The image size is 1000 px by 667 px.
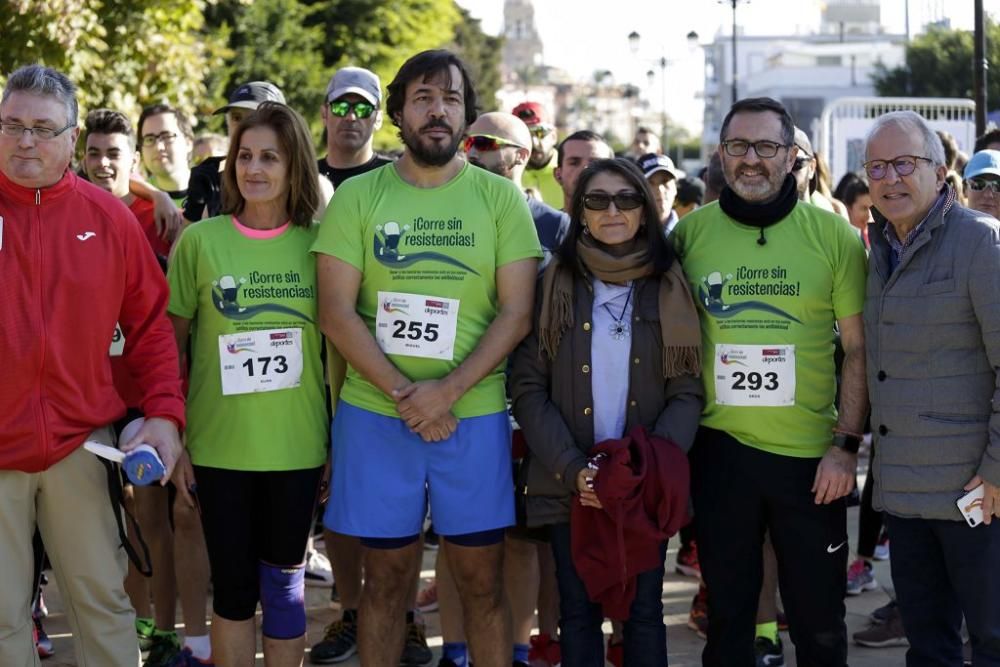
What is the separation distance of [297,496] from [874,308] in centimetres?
206

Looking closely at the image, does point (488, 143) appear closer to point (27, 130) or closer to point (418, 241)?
point (418, 241)

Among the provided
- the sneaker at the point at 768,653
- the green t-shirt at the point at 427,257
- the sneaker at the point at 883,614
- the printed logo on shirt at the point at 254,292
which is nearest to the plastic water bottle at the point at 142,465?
the printed logo on shirt at the point at 254,292

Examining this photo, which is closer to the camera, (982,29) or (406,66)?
(406,66)

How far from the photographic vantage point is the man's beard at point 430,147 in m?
4.24

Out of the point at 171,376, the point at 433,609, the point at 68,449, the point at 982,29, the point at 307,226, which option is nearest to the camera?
the point at 68,449

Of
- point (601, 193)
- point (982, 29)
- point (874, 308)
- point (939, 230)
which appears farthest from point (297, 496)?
point (982, 29)

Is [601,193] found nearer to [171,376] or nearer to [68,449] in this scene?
[171,376]

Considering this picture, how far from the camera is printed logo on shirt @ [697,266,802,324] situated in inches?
164

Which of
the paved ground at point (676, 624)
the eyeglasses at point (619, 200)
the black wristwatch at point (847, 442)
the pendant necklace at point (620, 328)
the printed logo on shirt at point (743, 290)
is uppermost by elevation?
the eyeglasses at point (619, 200)

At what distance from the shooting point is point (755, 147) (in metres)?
4.20

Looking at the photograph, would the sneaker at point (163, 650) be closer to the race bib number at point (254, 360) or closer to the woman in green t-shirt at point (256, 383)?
the woman in green t-shirt at point (256, 383)

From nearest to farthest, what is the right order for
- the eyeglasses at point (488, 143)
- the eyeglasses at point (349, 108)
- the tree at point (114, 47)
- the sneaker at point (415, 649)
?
1. the sneaker at point (415, 649)
2. the eyeglasses at point (488, 143)
3. the eyeglasses at point (349, 108)
4. the tree at point (114, 47)

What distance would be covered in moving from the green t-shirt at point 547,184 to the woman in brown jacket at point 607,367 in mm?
3494

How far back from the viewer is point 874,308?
13.2 ft
